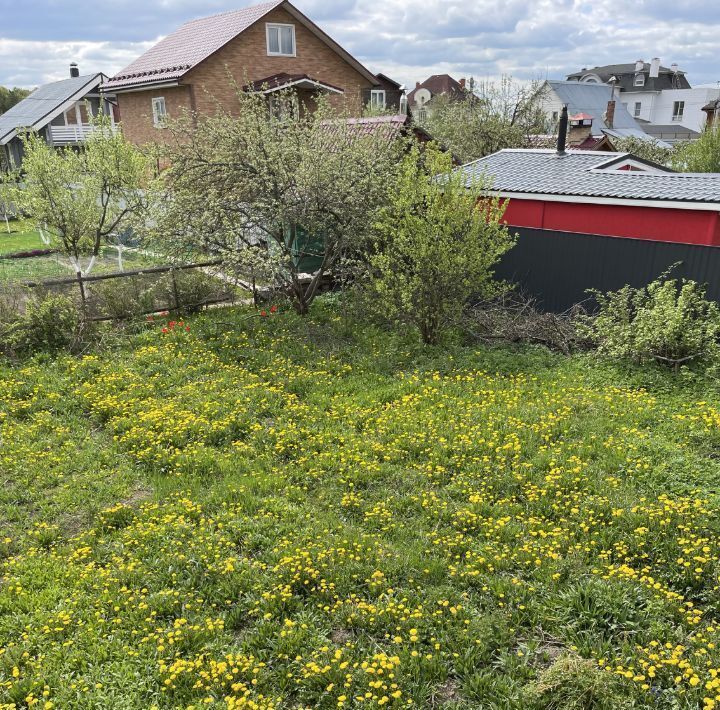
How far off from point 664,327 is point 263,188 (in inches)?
283

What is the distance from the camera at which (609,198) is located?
10.4 meters

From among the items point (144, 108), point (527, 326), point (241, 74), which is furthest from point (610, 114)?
point (527, 326)

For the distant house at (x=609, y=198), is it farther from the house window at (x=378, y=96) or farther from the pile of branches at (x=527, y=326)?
the house window at (x=378, y=96)

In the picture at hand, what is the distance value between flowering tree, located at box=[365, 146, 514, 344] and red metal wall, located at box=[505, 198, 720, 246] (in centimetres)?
177

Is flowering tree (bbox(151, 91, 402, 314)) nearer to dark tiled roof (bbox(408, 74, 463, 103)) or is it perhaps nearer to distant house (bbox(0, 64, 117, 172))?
distant house (bbox(0, 64, 117, 172))

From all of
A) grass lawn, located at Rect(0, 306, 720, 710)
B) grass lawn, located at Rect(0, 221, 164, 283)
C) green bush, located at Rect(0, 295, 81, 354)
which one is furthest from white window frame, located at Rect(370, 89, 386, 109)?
grass lawn, located at Rect(0, 306, 720, 710)

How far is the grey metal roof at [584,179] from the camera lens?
389 inches

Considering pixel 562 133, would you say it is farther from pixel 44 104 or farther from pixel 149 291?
pixel 44 104

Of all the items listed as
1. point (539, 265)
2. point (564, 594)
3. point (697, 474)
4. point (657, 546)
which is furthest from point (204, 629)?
point (539, 265)

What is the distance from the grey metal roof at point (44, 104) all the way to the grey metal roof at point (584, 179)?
94.1ft

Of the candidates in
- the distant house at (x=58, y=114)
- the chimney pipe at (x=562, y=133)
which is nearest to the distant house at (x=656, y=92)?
the distant house at (x=58, y=114)

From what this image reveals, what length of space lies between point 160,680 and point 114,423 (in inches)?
172

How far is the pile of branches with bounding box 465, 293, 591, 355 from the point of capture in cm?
1007

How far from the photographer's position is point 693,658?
13.0ft
